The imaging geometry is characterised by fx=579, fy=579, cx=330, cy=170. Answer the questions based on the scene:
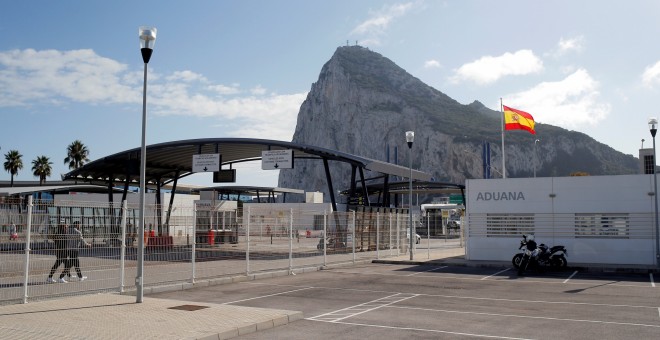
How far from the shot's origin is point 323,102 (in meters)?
190

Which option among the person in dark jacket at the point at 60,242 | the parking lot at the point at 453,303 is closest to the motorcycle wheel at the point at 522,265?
the parking lot at the point at 453,303

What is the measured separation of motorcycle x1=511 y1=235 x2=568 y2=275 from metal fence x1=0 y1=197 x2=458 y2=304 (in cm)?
738

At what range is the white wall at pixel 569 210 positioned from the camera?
79.2 ft

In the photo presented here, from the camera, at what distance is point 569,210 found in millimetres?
25250

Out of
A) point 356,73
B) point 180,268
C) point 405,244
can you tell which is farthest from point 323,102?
point 180,268

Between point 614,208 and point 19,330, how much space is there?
22.9 meters

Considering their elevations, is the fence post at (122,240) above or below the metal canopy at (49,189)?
below

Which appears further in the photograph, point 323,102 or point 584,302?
point 323,102

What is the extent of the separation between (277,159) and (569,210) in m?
14.7

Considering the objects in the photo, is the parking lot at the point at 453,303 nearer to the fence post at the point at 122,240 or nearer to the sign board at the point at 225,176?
the fence post at the point at 122,240

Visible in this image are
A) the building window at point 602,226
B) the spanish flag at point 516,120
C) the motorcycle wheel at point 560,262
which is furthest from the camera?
the spanish flag at point 516,120

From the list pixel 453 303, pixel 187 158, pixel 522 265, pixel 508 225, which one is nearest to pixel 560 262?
pixel 522 265

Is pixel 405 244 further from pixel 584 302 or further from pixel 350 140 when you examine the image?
pixel 350 140

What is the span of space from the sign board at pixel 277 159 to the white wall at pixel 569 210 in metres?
9.50
